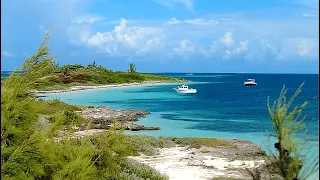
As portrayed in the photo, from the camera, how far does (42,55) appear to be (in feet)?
36.1

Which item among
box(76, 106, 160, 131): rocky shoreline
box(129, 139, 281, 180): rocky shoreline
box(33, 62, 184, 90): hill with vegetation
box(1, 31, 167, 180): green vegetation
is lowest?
box(129, 139, 281, 180): rocky shoreline

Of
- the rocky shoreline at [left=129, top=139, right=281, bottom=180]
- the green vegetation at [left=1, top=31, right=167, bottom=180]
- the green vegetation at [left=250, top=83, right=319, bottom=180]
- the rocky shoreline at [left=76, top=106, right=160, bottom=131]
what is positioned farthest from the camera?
the rocky shoreline at [left=76, top=106, right=160, bottom=131]

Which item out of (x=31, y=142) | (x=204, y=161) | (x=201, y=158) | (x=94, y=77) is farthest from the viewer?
(x=94, y=77)

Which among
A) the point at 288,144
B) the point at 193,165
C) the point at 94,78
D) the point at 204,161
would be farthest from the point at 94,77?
the point at 288,144

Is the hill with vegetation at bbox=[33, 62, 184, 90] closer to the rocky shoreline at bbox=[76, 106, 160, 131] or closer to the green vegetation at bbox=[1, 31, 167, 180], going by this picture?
the rocky shoreline at bbox=[76, 106, 160, 131]

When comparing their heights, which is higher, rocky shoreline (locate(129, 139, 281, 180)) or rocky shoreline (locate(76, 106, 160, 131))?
rocky shoreline (locate(76, 106, 160, 131))

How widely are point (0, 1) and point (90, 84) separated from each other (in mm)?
118157

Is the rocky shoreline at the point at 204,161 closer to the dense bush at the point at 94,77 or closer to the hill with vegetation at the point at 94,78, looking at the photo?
the hill with vegetation at the point at 94,78

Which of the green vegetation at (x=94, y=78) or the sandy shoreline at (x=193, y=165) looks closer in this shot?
the sandy shoreline at (x=193, y=165)

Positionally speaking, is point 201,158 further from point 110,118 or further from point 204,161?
point 110,118

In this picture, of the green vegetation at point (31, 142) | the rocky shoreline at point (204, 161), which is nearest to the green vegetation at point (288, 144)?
the green vegetation at point (31, 142)

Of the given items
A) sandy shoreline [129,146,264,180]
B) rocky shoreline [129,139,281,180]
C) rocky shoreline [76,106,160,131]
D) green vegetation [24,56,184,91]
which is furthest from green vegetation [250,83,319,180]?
green vegetation [24,56,184,91]

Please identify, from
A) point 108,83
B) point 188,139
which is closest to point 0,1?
point 188,139

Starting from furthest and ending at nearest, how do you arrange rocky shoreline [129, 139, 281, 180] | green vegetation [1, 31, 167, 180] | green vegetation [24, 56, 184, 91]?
green vegetation [24, 56, 184, 91] < rocky shoreline [129, 139, 281, 180] < green vegetation [1, 31, 167, 180]
